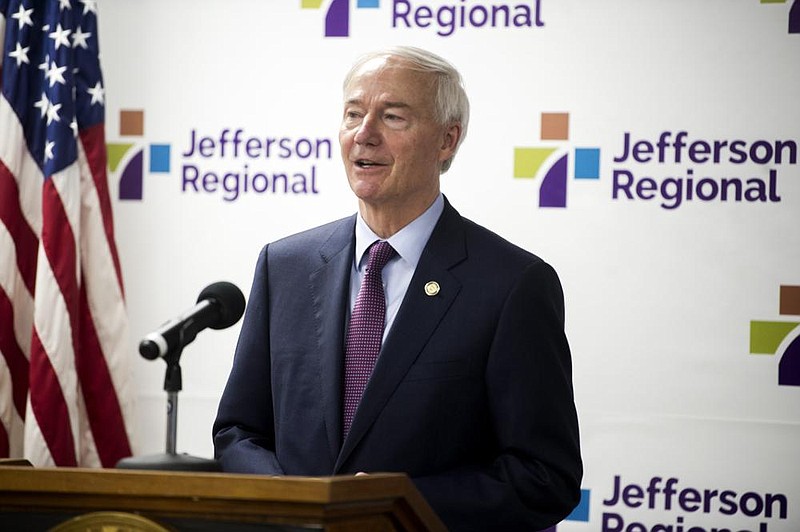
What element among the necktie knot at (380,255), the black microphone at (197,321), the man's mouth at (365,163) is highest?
the man's mouth at (365,163)

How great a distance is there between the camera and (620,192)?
3707 millimetres

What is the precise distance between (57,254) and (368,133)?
6.34 ft

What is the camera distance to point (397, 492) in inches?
63.4

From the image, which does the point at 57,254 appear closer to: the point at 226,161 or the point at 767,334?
the point at 226,161

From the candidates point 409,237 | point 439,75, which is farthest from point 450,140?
point 409,237

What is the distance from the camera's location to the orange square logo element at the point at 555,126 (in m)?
3.75

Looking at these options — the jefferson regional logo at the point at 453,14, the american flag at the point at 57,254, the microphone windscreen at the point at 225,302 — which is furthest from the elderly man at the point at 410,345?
the american flag at the point at 57,254

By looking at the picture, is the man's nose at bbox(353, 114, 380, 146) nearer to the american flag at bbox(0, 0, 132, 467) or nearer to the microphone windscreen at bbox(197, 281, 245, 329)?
the microphone windscreen at bbox(197, 281, 245, 329)

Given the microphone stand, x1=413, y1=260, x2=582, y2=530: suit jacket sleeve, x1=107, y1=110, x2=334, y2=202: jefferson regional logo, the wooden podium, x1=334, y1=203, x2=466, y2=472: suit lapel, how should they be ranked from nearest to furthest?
the wooden podium → the microphone stand → x1=413, y1=260, x2=582, y2=530: suit jacket sleeve → x1=334, y1=203, x2=466, y2=472: suit lapel → x1=107, y1=110, x2=334, y2=202: jefferson regional logo

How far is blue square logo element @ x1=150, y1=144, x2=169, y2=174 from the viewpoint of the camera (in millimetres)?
4125

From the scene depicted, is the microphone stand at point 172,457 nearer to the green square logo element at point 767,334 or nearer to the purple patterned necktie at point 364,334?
the purple patterned necktie at point 364,334

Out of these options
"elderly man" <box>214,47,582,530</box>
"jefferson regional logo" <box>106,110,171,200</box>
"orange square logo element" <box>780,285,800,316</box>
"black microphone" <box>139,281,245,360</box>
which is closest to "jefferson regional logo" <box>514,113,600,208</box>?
"orange square logo element" <box>780,285,800,316</box>

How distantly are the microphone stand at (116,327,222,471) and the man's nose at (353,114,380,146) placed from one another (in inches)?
32.5

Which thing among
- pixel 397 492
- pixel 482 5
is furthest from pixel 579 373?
pixel 397 492
